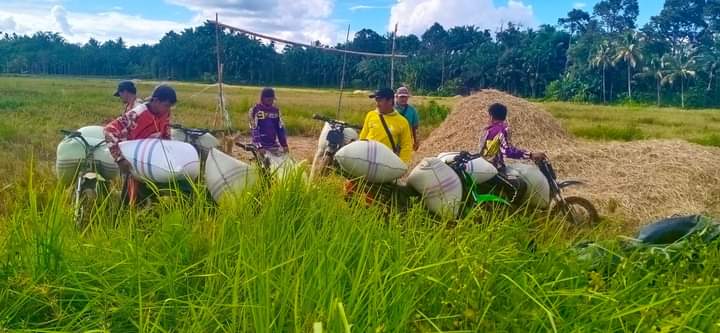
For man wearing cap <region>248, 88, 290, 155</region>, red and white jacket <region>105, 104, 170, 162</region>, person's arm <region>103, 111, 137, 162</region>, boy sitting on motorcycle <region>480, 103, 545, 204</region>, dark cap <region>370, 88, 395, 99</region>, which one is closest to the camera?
person's arm <region>103, 111, 137, 162</region>

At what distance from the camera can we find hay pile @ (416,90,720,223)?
7059mm

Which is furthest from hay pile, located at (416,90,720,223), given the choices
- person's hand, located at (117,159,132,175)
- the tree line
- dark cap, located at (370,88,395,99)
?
the tree line

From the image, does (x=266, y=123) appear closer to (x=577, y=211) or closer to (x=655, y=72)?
(x=577, y=211)

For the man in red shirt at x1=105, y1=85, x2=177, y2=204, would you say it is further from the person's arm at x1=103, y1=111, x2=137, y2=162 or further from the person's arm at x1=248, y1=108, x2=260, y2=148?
the person's arm at x1=248, y1=108, x2=260, y2=148

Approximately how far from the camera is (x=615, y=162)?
9.09 meters

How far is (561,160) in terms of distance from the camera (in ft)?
29.9

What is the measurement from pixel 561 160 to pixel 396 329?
8.09m

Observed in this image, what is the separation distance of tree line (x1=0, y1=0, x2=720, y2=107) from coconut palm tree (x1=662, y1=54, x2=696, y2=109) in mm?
81

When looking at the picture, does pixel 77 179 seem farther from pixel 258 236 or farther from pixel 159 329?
pixel 159 329

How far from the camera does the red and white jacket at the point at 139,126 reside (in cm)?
416

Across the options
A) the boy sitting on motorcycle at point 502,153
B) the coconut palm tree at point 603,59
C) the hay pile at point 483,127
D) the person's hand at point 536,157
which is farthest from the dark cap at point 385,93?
the coconut palm tree at point 603,59

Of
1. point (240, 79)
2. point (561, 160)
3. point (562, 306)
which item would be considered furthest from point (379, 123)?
point (240, 79)

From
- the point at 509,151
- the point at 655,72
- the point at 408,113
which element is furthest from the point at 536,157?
the point at 655,72

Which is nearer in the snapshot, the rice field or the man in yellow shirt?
the rice field
